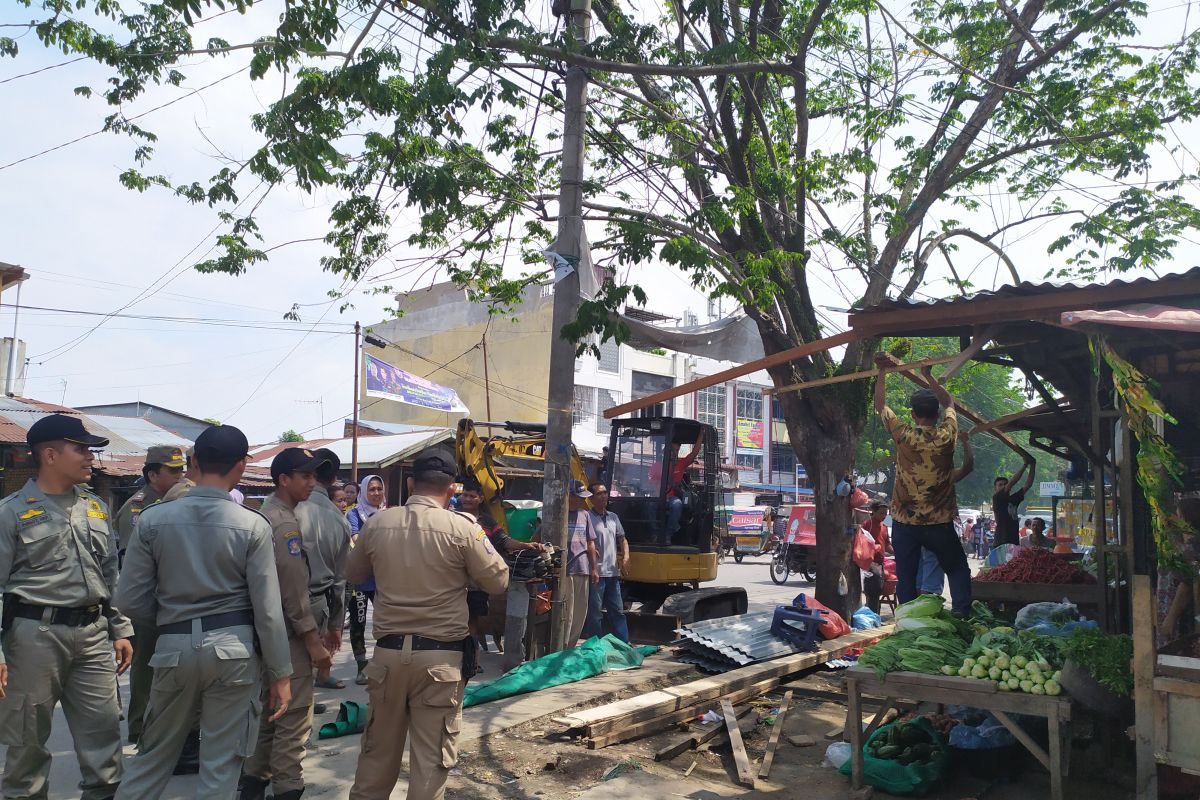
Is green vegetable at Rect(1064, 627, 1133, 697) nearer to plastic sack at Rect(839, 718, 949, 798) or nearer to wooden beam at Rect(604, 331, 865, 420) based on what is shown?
plastic sack at Rect(839, 718, 949, 798)

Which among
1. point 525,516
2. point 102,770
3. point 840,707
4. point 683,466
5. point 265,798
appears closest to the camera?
point 102,770

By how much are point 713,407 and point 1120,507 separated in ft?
126

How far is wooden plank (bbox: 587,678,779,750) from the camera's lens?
6.30 metres

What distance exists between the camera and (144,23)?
8.42m

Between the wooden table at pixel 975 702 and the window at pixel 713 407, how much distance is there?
37135 mm

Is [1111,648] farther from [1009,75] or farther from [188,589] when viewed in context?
[1009,75]

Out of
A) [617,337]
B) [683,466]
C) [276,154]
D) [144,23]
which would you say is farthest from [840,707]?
[144,23]

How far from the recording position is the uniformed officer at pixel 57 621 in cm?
421

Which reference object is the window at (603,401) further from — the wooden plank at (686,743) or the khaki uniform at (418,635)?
the khaki uniform at (418,635)

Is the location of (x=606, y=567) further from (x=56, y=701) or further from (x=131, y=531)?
(x=56, y=701)

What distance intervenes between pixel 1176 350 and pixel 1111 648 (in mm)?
2566

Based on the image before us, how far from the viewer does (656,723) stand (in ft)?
22.4

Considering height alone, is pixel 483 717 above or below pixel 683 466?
below

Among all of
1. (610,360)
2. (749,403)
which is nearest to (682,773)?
(610,360)
